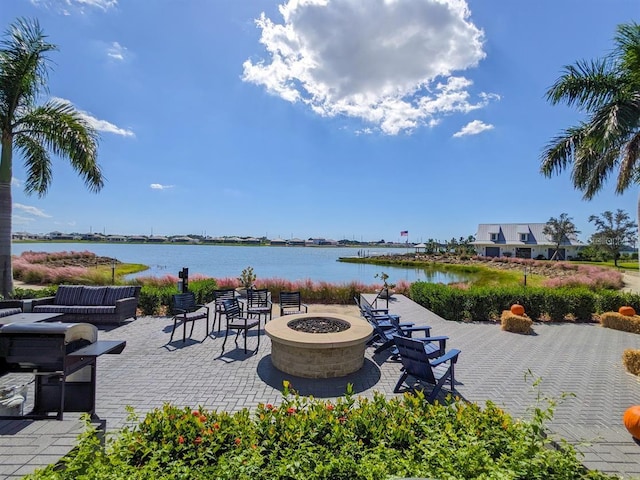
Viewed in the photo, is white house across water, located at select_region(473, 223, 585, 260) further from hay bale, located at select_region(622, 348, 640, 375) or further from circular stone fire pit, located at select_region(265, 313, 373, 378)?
circular stone fire pit, located at select_region(265, 313, 373, 378)

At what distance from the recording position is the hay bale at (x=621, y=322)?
26.7ft

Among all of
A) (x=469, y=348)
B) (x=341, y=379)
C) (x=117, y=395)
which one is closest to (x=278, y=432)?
(x=341, y=379)

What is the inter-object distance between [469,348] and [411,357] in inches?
122

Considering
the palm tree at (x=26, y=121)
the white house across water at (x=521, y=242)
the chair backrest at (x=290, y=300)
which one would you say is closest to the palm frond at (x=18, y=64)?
the palm tree at (x=26, y=121)

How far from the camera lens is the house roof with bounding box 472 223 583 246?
4158cm

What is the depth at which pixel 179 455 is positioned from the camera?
6.92ft

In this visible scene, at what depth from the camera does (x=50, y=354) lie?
8.95 ft

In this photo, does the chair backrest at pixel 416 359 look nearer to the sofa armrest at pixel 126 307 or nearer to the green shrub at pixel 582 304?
the sofa armrest at pixel 126 307

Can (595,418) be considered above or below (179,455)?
below

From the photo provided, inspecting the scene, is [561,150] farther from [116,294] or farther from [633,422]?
[116,294]

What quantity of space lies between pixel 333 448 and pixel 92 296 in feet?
29.5

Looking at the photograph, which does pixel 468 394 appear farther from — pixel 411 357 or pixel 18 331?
pixel 18 331

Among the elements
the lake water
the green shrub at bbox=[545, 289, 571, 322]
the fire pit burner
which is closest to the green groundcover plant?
the fire pit burner

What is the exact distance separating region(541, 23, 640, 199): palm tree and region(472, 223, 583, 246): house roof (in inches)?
1475
